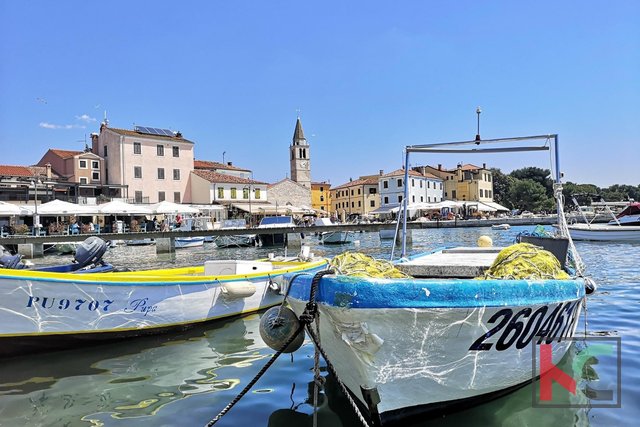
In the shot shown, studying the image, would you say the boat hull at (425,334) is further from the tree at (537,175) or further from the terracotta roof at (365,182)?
the tree at (537,175)

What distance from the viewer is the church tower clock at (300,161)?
8738 centimetres

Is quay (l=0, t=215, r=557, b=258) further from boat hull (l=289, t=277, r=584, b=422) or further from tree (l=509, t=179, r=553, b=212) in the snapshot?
Answer: tree (l=509, t=179, r=553, b=212)

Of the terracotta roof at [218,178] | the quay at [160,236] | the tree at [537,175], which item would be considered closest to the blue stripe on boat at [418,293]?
the quay at [160,236]

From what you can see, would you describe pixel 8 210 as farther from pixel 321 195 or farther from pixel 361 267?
pixel 321 195

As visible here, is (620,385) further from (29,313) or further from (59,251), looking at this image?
(59,251)

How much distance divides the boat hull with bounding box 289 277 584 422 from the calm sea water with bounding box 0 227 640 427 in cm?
52

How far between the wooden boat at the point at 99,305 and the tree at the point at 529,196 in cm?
9308

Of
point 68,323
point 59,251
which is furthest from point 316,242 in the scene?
point 68,323

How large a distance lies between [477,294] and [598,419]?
2.21m

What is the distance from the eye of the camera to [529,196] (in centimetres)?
9256

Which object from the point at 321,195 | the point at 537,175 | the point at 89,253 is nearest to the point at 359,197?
the point at 321,195

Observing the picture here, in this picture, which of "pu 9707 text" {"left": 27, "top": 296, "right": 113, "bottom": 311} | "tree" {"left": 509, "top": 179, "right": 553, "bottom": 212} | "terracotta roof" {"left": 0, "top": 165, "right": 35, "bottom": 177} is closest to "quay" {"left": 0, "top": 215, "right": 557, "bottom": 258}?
"terracotta roof" {"left": 0, "top": 165, "right": 35, "bottom": 177}

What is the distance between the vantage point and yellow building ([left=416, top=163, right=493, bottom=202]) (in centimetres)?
8781

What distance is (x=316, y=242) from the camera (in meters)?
43.1
